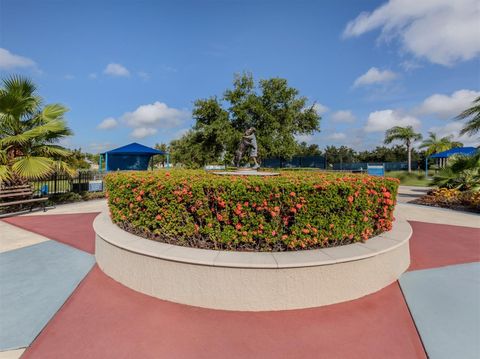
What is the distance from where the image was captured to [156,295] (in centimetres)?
298

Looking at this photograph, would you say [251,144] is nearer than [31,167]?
Yes

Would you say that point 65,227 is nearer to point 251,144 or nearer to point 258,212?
point 251,144

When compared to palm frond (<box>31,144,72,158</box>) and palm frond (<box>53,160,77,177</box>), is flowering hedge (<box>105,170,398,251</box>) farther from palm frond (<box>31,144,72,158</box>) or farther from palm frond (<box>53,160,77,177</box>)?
palm frond (<box>31,144,72,158</box>)

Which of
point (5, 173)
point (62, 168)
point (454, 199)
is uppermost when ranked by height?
point (62, 168)

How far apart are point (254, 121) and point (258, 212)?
55.6 feet

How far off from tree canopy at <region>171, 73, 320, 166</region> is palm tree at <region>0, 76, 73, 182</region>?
10.7 metres

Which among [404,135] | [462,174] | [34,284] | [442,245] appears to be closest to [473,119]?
[462,174]

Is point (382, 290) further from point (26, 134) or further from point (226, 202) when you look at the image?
point (26, 134)

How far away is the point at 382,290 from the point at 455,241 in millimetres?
3226

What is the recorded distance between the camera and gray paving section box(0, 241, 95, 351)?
7.94 ft

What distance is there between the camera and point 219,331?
2.42m

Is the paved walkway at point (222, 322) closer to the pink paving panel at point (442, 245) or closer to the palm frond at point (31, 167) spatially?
the pink paving panel at point (442, 245)

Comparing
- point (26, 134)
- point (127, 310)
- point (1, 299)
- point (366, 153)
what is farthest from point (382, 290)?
point (366, 153)

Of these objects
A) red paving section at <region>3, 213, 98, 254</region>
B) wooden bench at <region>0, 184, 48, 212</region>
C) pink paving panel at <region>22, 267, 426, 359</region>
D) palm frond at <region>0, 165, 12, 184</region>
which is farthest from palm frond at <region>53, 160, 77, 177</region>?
pink paving panel at <region>22, 267, 426, 359</region>
